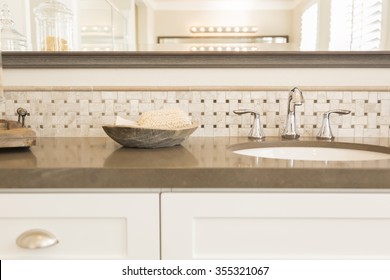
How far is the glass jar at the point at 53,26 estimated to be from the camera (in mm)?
1211

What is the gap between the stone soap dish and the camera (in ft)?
2.95

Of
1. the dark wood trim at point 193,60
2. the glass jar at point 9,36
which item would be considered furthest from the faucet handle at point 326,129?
the glass jar at point 9,36

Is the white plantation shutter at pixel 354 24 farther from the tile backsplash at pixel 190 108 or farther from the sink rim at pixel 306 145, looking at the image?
the sink rim at pixel 306 145

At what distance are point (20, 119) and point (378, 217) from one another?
42.6 inches

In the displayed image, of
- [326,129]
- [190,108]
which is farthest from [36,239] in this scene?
[326,129]

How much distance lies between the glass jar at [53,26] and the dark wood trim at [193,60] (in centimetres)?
4

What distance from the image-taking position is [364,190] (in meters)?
0.69

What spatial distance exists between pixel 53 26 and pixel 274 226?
39.1 inches

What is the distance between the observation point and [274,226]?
0.70 meters

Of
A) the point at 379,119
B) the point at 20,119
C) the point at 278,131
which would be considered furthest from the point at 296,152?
the point at 20,119

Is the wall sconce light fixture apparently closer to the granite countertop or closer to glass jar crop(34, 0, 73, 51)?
glass jar crop(34, 0, 73, 51)

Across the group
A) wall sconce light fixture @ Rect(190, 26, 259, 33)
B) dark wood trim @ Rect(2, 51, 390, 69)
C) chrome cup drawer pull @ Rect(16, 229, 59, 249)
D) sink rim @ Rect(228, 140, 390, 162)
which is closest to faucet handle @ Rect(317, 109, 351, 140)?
sink rim @ Rect(228, 140, 390, 162)

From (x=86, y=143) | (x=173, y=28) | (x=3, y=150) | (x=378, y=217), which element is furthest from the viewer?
(x=173, y=28)

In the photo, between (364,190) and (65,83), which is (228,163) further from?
(65,83)
